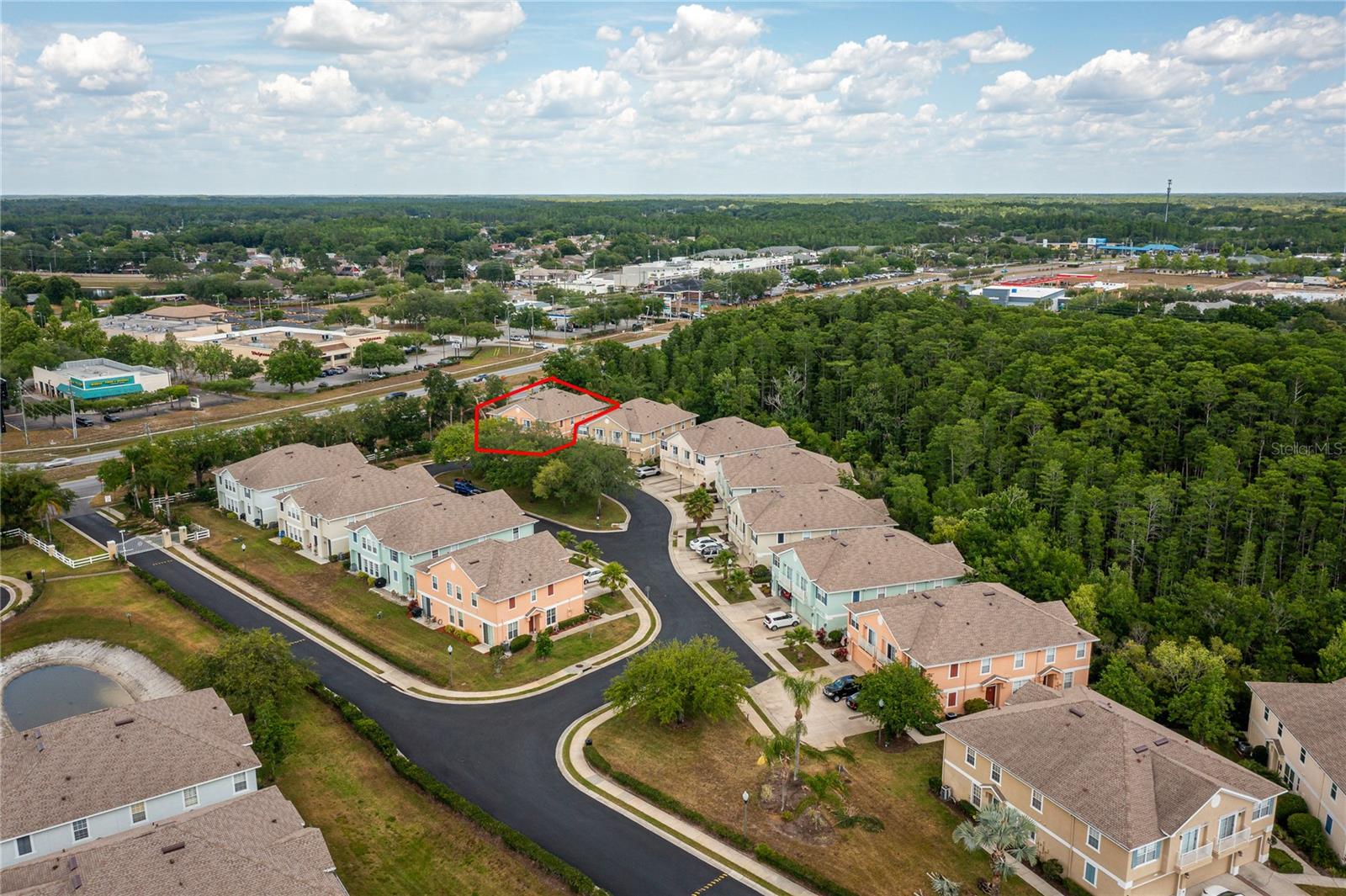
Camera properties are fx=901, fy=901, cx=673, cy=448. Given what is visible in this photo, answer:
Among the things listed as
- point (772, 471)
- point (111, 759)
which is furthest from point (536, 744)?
point (772, 471)

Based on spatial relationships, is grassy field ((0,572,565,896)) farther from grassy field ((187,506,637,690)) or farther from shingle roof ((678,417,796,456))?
shingle roof ((678,417,796,456))

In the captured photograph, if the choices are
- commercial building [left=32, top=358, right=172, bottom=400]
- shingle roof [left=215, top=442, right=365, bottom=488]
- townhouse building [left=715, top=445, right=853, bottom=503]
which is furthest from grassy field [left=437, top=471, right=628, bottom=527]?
commercial building [left=32, top=358, right=172, bottom=400]

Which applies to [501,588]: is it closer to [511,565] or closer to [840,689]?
[511,565]

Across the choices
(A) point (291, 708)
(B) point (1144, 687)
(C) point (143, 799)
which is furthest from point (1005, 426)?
(C) point (143, 799)

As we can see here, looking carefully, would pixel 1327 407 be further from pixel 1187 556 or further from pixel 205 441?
pixel 205 441

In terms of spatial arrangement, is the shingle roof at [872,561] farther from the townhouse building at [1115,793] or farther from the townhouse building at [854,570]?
the townhouse building at [1115,793]

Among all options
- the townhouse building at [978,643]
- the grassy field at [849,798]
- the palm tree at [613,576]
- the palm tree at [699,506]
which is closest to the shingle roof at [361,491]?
the palm tree at [613,576]
